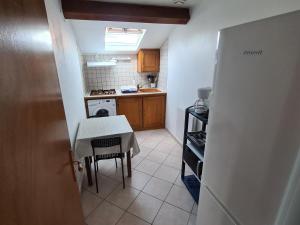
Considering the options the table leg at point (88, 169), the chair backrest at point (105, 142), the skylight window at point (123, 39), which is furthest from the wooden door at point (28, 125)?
the skylight window at point (123, 39)

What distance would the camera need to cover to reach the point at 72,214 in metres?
0.92

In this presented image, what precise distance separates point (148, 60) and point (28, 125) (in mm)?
3378

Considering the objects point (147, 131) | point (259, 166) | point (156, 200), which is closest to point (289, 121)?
point (259, 166)

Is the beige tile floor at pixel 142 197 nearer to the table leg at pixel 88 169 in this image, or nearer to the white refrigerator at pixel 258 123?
the table leg at pixel 88 169

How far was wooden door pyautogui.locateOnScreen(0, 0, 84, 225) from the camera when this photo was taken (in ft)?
1.38

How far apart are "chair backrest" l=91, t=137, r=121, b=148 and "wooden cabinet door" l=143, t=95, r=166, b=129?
176cm

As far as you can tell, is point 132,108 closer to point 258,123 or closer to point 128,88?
point 128,88

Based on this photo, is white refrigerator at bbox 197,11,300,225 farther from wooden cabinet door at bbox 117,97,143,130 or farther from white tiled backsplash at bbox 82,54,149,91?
white tiled backsplash at bbox 82,54,149,91

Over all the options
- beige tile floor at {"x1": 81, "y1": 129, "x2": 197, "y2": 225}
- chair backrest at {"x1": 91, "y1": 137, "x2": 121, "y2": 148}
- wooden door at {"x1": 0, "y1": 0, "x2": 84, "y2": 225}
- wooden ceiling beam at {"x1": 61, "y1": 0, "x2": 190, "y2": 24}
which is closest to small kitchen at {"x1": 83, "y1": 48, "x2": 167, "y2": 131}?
beige tile floor at {"x1": 81, "y1": 129, "x2": 197, "y2": 225}

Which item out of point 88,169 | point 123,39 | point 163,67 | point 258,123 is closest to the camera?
point 258,123

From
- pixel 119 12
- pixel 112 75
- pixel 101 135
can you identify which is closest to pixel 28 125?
pixel 101 135

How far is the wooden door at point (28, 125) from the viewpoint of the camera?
0.42 meters

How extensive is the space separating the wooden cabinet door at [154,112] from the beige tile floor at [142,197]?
1.14 m

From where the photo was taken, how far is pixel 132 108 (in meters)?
3.45
